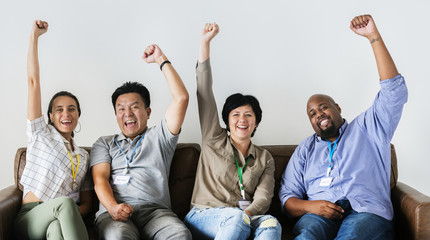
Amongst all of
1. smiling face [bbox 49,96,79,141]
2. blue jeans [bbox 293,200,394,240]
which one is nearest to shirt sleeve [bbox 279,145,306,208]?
blue jeans [bbox 293,200,394,240]

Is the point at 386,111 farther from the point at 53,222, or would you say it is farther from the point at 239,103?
the point at 53,222

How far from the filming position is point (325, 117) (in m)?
2.49

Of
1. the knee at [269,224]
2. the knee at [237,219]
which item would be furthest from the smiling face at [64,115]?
the knee at [269,224]

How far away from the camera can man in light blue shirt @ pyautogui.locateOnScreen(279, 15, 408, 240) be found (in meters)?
2.21

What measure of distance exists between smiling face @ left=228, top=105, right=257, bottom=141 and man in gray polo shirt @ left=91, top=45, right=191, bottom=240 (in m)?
0.34

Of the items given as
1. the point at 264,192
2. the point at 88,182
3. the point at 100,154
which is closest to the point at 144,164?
the point at 100,154

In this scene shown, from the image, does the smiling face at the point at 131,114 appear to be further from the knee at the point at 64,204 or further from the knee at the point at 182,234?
the knee at the point at 182,234

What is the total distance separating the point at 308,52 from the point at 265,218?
141cm

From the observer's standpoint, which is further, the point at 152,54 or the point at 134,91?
the point at 134,91

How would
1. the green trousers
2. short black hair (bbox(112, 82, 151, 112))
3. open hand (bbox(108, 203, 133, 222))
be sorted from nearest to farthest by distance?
the green trousers
open hand (bbox(108, 203, 133, 222))
short black hair (bbox(112, 82, 151, 112))

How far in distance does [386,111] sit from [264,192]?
0.84 m

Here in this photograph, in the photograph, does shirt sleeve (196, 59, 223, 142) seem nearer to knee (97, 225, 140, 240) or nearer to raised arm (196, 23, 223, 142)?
raised arm (196, 23, 223, 142)

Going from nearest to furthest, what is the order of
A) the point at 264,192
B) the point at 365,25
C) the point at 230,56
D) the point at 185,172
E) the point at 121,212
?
1. the point at 121,212
2. the point at 365,25
3. the point at 264,192
4. the point at 185,172
5. the point at 230,56

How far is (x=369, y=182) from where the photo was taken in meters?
2.36
